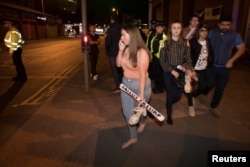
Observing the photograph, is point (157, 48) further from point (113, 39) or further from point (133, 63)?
point (133, 63)

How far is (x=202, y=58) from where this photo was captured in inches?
193

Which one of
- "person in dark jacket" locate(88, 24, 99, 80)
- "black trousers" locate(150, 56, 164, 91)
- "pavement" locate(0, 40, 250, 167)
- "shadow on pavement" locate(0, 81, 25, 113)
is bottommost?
"shadow on pavement" locate(0, 81, 25, 113)

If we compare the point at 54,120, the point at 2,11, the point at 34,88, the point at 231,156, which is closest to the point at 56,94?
the point at 34,88

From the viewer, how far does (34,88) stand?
776 centimetres

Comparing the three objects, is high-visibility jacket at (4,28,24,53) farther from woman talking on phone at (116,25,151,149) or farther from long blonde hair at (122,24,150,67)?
long blonde hair at (122,24,150,67)

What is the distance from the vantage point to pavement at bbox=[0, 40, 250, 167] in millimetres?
3590

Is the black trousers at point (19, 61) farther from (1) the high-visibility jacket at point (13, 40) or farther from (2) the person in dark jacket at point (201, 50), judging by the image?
(2) the person in dark jacket at point (201, 50)

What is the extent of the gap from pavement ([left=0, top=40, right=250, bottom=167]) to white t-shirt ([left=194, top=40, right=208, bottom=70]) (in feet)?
3.49

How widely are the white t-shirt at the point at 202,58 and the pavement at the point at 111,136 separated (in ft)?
3.49

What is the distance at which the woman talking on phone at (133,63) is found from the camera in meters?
3.33

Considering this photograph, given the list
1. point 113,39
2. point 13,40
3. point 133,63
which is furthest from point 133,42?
point 13,40

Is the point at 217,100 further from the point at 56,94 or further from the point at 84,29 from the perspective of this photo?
the point at 56,94

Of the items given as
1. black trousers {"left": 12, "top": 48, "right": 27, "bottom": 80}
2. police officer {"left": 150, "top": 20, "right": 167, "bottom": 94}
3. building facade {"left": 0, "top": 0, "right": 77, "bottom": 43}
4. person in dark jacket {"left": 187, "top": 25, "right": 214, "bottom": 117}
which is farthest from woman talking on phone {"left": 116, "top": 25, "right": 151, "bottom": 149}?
building facade {"left": 0, "top": 0, "right": 77, "bottom": 43}

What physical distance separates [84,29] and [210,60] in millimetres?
3381
